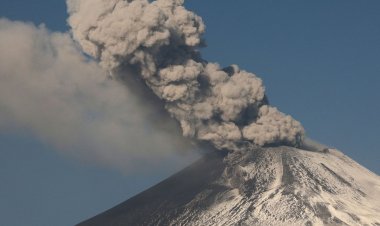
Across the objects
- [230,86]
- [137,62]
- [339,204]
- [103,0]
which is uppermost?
[103,0]

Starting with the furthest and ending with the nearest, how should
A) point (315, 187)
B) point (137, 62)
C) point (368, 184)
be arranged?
point (368, 184) < point (315, 187) < point (137, 62)

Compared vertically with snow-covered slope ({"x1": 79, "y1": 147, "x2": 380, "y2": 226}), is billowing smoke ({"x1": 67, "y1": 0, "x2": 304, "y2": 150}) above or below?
above

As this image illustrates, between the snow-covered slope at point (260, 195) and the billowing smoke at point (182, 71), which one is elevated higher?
the billowing smoke at point (182, 71)

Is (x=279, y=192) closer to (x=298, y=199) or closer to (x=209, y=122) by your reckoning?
(x=298, y=199)

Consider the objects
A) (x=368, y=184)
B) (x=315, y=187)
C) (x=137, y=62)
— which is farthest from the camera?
(x=368, y=184)

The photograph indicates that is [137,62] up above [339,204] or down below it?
above

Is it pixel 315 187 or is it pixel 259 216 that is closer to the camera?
pixel 259 216

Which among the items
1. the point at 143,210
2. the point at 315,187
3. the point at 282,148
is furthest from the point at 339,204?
the point at 143,210
